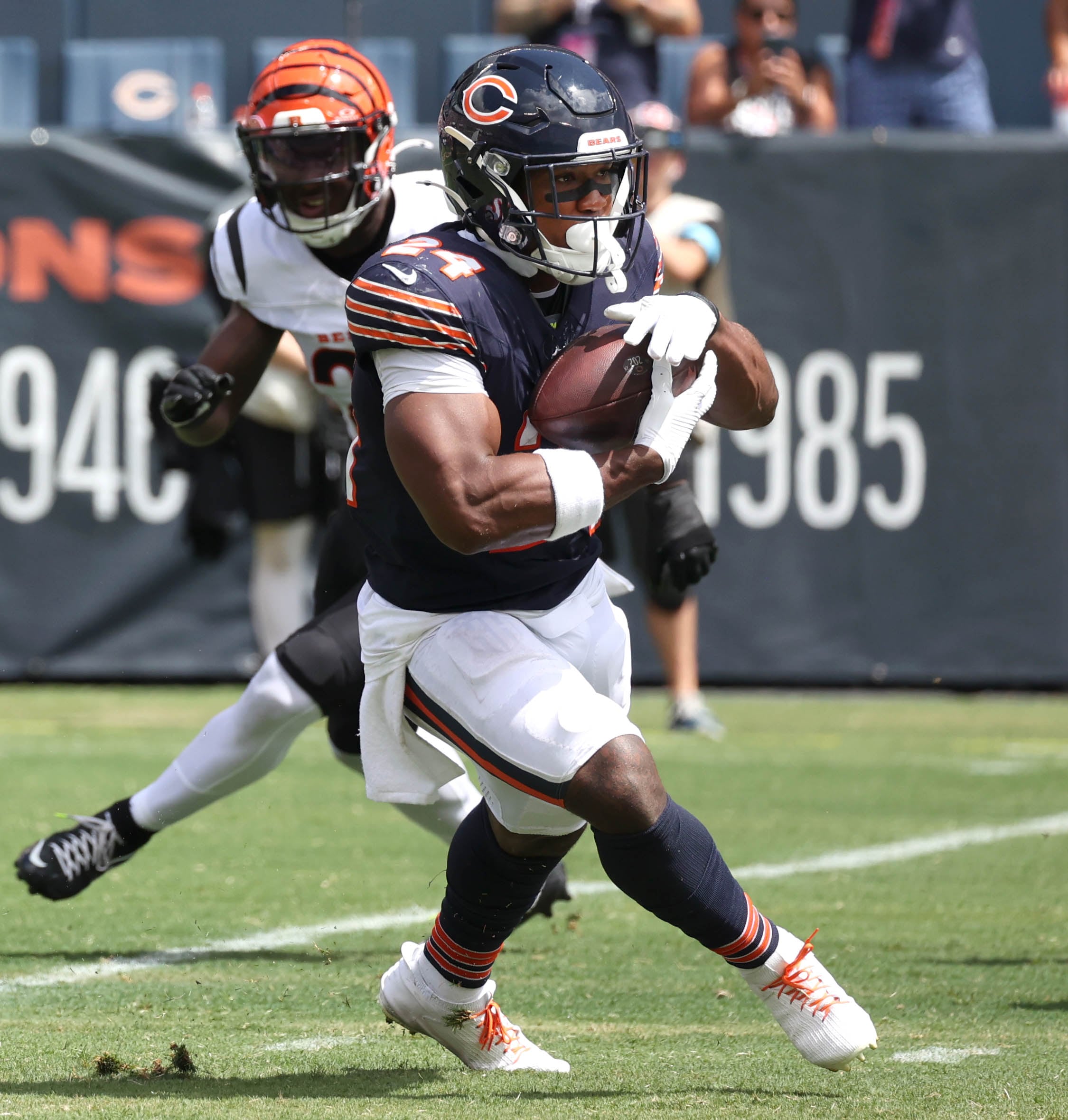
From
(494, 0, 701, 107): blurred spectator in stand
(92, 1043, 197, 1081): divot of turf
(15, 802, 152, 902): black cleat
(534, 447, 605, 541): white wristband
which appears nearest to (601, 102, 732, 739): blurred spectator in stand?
(494, 0, 701, 107): blurred spectator in stand

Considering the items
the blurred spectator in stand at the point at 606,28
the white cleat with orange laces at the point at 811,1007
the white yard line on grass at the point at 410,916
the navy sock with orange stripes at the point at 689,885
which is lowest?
the white yard line on grass at the point at 410,916

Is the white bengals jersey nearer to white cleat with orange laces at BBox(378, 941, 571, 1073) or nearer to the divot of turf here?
white cleat with orange laces at BBox(378, 941, 571, 1073)

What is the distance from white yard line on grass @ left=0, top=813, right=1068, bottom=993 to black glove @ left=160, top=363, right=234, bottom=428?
105 cm

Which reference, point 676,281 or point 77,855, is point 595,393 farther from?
point 676,281

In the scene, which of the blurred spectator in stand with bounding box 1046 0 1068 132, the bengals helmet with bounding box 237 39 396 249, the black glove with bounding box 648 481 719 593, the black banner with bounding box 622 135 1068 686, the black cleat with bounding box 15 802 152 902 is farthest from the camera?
the blurred spectator in stand with bounding box 1046 0 1068 132

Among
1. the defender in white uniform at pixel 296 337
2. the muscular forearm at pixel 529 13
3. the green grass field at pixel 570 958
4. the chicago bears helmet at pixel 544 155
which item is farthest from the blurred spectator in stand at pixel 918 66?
the chicago bears helmet at pixel 544 155

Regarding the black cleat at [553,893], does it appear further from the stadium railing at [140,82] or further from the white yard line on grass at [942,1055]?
the stadium railing at [140,82]

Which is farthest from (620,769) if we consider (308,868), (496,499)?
(308,868)

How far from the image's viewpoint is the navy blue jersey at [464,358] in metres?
2.71

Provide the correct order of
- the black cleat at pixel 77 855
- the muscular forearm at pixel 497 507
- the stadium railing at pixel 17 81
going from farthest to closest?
the stadium railing at pixel 17 81
the black cleat at pixel 77 855
the muscular forearm at pixel 497 507

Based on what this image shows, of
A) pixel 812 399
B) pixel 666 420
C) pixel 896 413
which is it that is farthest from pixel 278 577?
pixel 666 420

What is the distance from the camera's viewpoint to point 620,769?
2.67 metres

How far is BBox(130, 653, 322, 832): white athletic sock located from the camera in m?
3.74

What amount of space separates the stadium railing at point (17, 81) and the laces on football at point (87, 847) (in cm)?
708
